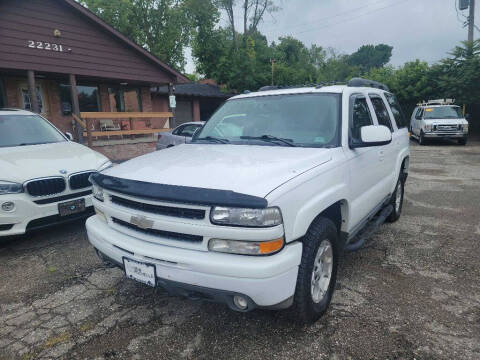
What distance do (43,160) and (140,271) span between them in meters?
2.89

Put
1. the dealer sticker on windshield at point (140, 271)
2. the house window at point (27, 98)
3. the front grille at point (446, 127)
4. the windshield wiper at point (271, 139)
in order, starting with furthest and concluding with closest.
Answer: the front grille at point (446, 127)
the house window at point (27, 98)
the windshield wiper at point (271, 139)
the dealer sticker on windshield at point (140, 271)

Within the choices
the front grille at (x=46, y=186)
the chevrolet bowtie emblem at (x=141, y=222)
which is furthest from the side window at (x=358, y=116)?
the front grille at (x=46, y=186)

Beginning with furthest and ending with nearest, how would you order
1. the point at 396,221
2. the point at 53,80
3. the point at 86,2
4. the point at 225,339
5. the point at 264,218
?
1. the point at 86,2
2. the point at 53,80
3. the point at 396,221
4. the point at 225,339
5. the point at 264,218

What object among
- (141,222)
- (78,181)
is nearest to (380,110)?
(141,222)

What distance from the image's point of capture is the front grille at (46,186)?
3.90m

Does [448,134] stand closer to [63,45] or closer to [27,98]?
[63,45]

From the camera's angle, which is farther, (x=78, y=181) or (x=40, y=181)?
(x=78, y=181)

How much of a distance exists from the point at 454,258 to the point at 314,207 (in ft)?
7.90

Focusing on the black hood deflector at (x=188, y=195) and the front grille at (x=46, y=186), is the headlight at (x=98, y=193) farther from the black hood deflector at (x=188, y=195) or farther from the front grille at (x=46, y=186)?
the front grille at (x=46, y=186)

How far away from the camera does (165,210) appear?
2188 mm

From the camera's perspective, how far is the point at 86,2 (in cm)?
3188

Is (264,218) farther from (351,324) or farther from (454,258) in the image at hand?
(454,258)

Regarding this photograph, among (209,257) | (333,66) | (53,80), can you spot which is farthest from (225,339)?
(333,66)

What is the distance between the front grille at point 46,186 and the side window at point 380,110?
3799 millimetres
